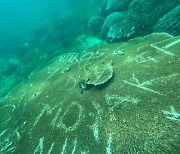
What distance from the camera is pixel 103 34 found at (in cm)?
1116

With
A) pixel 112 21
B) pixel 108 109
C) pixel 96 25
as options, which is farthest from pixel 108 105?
pixel 96 25

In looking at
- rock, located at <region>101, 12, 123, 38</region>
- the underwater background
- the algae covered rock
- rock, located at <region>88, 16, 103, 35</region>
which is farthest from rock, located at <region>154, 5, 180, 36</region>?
rock, located at <region>88, 16, 103, 35</region>

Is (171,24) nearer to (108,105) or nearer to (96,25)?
(108,105)

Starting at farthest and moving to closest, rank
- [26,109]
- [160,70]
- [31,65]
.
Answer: [31,65] < [26,109] < [160,70]

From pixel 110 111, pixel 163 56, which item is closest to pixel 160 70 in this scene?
pixel 163 56

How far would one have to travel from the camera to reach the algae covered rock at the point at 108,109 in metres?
3.29

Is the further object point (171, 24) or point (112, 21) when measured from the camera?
point (112, 21)

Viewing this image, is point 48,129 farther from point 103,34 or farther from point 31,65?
point 31,65

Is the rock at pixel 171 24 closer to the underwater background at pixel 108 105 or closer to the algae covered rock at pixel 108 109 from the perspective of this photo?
the underwater background at pixel 108 105

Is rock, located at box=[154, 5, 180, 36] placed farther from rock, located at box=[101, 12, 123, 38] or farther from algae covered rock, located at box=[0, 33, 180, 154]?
rock, located at box=[101, 12, 123, 38]

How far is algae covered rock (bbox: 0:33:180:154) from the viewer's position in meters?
3.29

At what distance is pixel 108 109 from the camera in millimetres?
4078

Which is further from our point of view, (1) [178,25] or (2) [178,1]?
(2) [178,1]

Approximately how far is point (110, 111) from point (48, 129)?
1.74 meters
